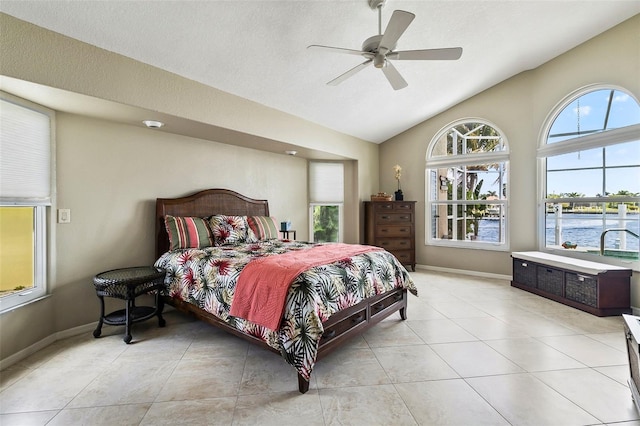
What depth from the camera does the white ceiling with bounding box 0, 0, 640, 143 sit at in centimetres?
224

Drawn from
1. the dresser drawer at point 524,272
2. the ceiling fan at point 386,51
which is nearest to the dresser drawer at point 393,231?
the dresser drawer at point 524,272

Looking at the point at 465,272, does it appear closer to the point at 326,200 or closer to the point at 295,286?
the point at 326,200

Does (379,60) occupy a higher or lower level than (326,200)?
higher

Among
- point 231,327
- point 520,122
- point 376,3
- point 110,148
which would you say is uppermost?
point 376,3

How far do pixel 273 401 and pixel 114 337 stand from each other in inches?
75.8

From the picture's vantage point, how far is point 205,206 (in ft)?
12.4

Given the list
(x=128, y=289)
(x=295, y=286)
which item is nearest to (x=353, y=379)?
(x=295, y=286)

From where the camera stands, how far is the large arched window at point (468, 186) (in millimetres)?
4914

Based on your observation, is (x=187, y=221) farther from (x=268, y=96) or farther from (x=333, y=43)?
(x=333, y=43)

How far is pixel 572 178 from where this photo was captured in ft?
13.3

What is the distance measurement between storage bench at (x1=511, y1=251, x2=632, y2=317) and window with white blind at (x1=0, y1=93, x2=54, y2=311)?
5.73 m

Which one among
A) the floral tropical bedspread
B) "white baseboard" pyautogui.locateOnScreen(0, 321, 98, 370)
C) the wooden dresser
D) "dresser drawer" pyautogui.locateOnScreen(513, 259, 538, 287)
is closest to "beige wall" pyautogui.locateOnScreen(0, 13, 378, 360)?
"white baseboard" pyautogui.locateOnScreen(0, 321, 98, 370)

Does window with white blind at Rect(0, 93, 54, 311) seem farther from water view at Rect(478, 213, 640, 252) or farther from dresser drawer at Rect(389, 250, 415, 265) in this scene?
water view at Rect(478, 213, 640, 252)

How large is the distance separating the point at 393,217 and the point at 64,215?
4.69 meters
